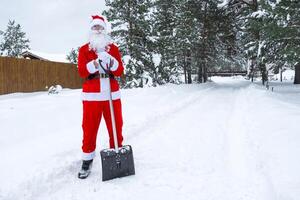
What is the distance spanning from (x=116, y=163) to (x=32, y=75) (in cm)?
1869


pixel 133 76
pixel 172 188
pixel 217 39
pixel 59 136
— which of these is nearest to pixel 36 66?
pixel 133 76

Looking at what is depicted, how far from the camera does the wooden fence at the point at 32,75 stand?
1823 cm

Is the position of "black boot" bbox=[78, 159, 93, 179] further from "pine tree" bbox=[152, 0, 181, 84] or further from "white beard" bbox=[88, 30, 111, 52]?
"pine tree" bbox=[152, 0, 181, 84]

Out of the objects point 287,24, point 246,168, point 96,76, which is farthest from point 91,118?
point 287,24

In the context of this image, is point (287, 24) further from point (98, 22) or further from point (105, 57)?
point (105, 57)

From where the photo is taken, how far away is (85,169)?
4.20 metres

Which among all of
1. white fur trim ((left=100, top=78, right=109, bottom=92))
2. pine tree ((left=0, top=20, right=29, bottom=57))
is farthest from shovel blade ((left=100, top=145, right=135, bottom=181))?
pine tree ((left=0, top=20, right=29, bottom=57))

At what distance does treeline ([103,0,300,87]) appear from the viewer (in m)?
12.8

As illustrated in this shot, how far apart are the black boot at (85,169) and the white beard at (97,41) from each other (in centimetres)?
160

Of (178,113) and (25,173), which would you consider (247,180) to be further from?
(178,113)

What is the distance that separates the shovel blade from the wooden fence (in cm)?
1312

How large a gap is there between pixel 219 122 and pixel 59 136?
152 inches

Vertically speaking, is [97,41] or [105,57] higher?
[97,41]

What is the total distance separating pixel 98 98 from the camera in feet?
13.9
